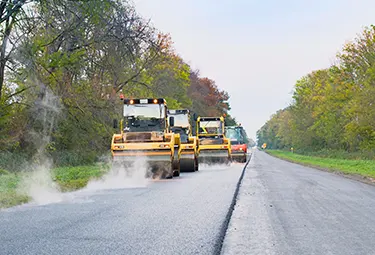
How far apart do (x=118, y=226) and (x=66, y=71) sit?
14.7m

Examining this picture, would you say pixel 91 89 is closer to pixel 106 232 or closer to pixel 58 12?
pixel 58 12

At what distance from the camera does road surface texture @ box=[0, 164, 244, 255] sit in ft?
17.2

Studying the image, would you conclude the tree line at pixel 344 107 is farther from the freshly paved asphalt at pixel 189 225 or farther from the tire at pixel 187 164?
the freshly paved asphalt at pixel 189 225

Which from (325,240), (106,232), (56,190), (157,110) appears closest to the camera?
(325,240)

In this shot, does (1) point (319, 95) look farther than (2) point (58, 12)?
Yes

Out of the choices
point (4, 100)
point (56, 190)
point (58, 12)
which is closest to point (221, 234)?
point (56, 190)

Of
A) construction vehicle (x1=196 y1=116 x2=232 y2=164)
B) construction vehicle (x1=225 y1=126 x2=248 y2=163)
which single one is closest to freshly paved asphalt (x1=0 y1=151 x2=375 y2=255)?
construction vehicle (x1=196 y1=116 x2=232 y2=164)

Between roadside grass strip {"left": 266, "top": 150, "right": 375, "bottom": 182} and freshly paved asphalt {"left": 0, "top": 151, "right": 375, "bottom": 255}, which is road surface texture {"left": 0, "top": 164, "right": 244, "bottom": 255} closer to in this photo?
freshly paved asphalt {"left": 0, "top": 151, "right": 375, "bottom": 255}

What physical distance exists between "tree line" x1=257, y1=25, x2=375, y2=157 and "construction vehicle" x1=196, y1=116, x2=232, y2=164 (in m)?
14.8

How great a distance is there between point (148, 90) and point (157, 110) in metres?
17.6

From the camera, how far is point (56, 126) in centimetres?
2350

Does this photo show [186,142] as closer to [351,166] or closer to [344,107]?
[351,166]

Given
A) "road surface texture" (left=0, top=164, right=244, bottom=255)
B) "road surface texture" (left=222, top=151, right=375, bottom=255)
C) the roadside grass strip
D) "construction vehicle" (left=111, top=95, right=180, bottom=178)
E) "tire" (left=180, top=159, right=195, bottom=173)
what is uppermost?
"construction vehicle" (left=111, top=95, right=180, bottom=178)

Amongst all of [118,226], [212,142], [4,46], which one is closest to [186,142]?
[212,142]
